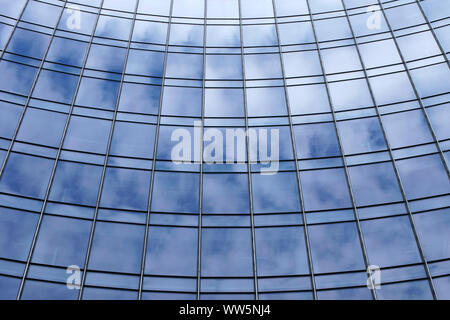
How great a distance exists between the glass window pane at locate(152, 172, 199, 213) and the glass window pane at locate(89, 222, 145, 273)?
1.60 metres

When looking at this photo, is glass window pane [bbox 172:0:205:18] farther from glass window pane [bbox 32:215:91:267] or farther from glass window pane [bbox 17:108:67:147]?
glass window pane [bbox 32:215:91:267]

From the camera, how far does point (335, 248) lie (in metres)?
22.9

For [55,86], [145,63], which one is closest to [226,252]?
[145,63]

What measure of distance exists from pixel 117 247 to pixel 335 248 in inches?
374

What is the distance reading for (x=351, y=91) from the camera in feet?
93.0

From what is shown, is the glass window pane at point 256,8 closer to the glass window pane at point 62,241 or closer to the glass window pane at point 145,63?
the glass window pane at point 145,63

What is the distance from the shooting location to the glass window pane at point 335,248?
2239 centimetres

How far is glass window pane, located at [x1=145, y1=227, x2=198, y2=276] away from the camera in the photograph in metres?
22.6

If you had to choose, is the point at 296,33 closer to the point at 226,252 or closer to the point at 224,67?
the point at 224,67

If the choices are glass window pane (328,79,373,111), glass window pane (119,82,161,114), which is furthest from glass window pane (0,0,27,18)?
glass window pane (328,79,373,111)

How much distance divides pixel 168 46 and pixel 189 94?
12.9 ft

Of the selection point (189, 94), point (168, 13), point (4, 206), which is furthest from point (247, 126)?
point (4, 206)

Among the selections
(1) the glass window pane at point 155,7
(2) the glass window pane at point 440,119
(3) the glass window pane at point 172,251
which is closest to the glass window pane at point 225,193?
(3) the glass window pane at point 172,251

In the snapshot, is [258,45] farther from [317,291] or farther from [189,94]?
[317,291]
